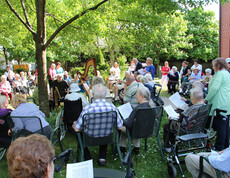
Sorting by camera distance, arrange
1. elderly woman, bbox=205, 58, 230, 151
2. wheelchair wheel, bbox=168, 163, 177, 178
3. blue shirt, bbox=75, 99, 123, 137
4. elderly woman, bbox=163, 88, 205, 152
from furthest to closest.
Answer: elderly woman, bbox=205, 58, 230, 151
elderly woman, bbox=163, 88, 205, 152
blue shirt, bbox=75, 99, 123, 137
wheelchair wheel, bbox=168, 163, 177, 178

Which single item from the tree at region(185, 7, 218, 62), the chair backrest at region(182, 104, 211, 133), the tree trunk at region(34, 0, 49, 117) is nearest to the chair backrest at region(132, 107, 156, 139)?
the chair backrest at region(182, 104, 211, 133)

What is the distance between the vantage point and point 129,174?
5.84ft

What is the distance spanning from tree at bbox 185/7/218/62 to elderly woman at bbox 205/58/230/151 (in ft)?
81.4

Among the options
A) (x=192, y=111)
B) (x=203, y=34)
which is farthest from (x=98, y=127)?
(x=203, y=34)

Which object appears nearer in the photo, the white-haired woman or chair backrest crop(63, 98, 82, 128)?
chair backrest crop(63, 98, 82, 128)

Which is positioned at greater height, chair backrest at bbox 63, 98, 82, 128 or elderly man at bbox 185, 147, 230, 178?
chair backrest at bbox 63, 98, 82, 128

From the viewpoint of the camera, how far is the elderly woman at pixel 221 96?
4.07 m

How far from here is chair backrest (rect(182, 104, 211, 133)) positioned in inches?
145

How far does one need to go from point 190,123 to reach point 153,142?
4.64 feet

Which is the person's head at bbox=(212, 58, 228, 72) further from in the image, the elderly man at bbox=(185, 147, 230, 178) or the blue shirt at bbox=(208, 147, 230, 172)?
the blue shirt at bbox=(208, 147, 230, 172)

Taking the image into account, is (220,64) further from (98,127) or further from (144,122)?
(98,127)

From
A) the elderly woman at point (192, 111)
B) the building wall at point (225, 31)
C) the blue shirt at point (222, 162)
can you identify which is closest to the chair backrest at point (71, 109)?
the elderly woman at point (192, 111)

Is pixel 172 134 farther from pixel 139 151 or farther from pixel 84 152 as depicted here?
pixel 84 152

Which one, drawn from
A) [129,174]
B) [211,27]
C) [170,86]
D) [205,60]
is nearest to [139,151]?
[129,174]
